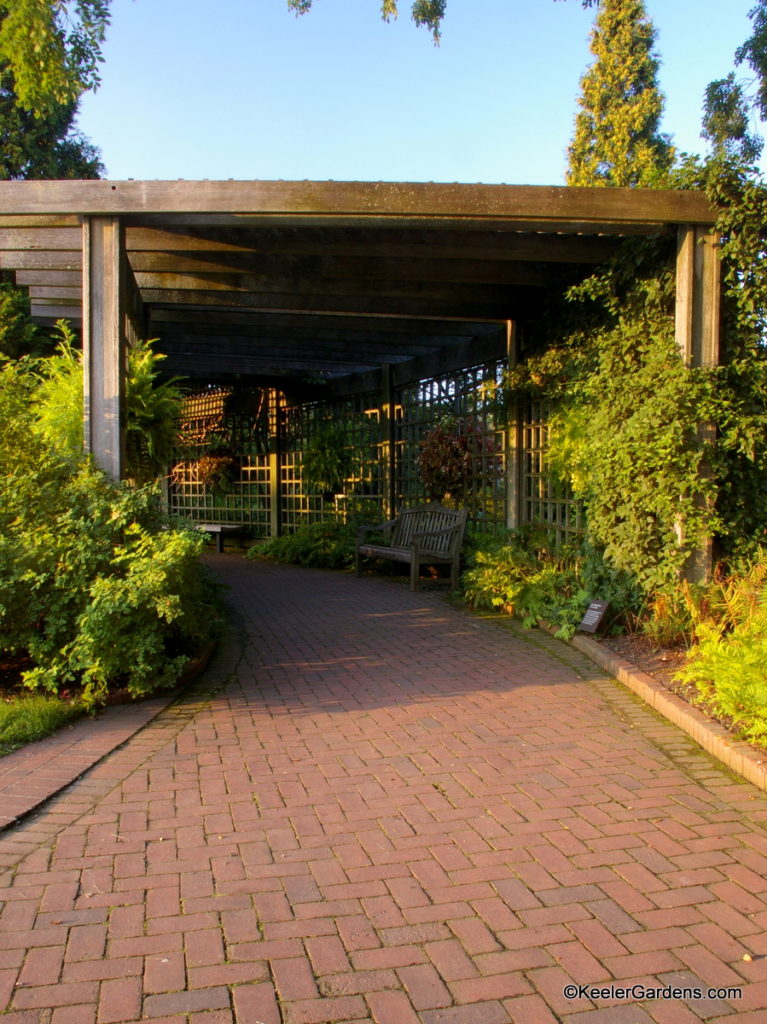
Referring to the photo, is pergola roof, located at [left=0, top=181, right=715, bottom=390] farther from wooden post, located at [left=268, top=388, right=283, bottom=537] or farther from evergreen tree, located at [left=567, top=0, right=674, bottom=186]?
evergreen tree, located at [left=567, top=0, right=674, bottom=186]

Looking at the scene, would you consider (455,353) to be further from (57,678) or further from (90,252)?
(57,678)

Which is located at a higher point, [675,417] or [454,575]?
[675,417]

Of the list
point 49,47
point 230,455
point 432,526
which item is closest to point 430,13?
point 49,47

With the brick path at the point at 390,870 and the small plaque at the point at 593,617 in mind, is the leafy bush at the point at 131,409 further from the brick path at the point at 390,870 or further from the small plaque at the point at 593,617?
the small plaque at the point at 593,617

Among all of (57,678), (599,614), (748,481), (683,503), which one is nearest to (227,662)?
(57,678)

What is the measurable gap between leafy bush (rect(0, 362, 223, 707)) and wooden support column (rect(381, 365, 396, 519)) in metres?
6.55

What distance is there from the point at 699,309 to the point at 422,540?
472 centimetres

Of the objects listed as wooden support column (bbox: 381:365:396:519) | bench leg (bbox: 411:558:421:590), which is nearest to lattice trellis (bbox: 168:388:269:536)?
wooden support column (bbox: 381:365:396:519)

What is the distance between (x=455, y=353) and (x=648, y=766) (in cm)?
689

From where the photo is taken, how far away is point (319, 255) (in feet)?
23.0

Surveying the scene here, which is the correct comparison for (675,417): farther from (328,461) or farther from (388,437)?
(328,461)

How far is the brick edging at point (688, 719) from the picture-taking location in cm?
369

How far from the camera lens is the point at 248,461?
50.6ft

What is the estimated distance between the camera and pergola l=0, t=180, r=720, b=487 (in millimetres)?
5418
